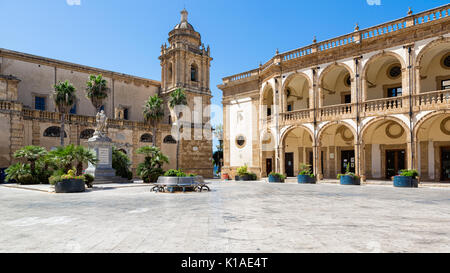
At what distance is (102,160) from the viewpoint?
25.5 meters

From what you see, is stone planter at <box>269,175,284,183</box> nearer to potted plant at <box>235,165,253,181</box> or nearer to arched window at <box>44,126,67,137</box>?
potted plant at <box>235,165,253,181</box>

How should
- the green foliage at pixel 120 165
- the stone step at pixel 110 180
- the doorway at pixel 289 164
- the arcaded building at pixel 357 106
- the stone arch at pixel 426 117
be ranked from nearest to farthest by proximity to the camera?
the stone arch at pixel 426 117 → the arcaded building at pixel 357 106 → the stone step at pixel 110 180 → the green foliage at pixel 120 165 → the doorway at pixel 289 164

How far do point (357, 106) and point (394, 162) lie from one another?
248 inches

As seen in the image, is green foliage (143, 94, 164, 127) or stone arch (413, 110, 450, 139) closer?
stone arch (413, 110, 450, 139)

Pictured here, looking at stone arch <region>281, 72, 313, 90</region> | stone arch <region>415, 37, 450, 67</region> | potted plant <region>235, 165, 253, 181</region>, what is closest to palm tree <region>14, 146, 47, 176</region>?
potted plant <region>235, 165, 253, 181</region>

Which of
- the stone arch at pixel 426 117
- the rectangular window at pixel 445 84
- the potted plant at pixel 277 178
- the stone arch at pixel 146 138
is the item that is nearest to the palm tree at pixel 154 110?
the stone arch at pixel 146 138

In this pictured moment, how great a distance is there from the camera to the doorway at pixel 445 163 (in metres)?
23.0

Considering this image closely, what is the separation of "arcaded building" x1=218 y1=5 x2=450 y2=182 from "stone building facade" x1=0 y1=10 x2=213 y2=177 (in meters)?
13.8

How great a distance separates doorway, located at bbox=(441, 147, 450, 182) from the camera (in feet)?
75.4

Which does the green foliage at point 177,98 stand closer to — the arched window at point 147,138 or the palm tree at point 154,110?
the palm tree at point 154,110

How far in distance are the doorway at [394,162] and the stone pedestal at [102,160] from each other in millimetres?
22983

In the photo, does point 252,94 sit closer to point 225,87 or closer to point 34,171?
point 225,87

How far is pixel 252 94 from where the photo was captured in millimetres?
32469
